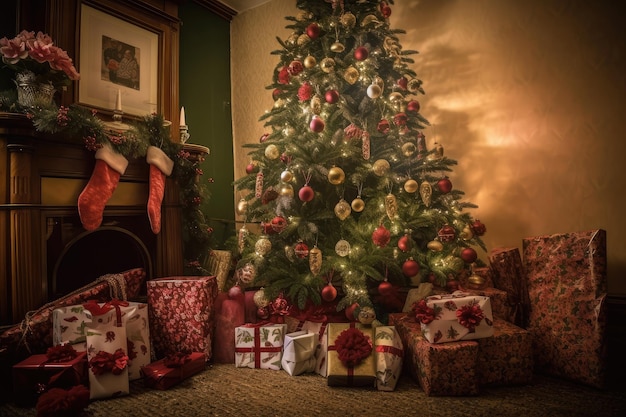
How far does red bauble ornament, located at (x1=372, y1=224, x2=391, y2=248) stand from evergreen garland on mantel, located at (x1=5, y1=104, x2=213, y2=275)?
1540mm

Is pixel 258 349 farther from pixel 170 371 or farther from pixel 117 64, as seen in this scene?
pixel 117 64

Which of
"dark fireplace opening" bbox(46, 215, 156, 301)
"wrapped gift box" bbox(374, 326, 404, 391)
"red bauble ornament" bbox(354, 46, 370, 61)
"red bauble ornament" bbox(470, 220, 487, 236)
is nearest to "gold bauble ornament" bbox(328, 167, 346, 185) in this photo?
"red bauble ornament" bbox(354, 46, 370, 61)

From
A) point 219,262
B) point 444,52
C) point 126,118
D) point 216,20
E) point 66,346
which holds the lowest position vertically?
point 66,346

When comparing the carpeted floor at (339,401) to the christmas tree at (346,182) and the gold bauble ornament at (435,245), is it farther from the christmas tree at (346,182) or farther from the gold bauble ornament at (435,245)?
the gold bauble ornament at (435,245)

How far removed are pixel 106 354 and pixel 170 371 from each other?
34 centimetres

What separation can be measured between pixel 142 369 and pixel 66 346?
400mm

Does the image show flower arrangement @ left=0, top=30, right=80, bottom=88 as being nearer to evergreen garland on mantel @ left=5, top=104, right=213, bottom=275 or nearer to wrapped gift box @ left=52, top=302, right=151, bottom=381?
evergreen garland on mantel @ left=5, top=104, right=213, bottom=275

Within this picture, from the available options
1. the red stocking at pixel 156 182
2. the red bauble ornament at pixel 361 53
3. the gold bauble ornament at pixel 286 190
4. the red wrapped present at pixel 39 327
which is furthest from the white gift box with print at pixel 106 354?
the red bauble ornament at pixel 361 53

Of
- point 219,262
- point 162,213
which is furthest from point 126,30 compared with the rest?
point 219,262

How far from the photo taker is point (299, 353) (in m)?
2.17

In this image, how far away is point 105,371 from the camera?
1.91 m

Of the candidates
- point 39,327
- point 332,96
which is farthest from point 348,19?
point 39,327

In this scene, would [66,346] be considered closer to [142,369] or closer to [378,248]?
[142,369]

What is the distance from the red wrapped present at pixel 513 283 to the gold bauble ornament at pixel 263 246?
1469 mm
